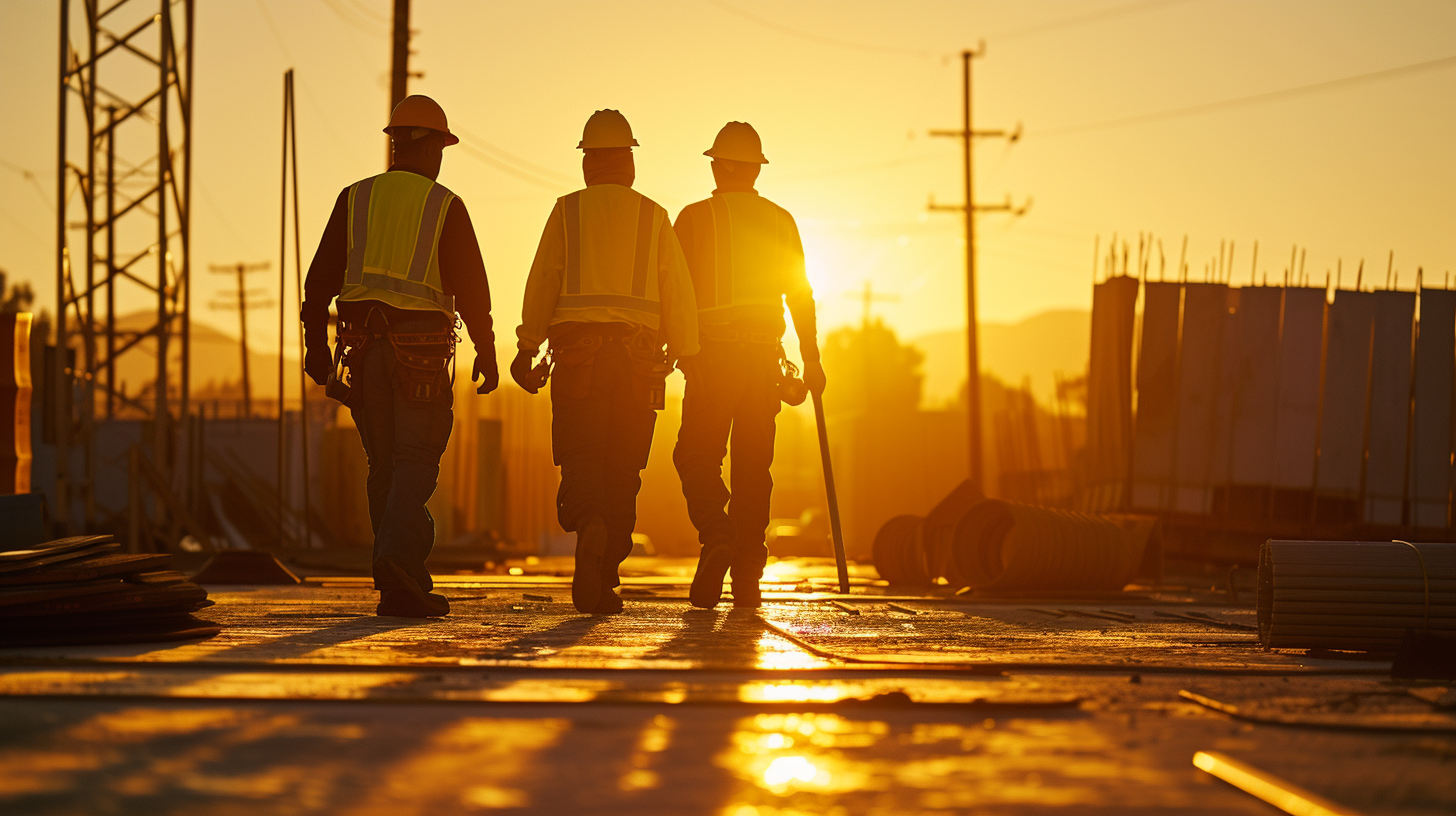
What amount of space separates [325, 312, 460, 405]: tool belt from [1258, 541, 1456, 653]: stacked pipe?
2.85 metres

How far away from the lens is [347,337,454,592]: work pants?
5508 mm

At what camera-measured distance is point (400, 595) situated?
5285mm

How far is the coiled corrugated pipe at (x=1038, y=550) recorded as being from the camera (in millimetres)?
8469

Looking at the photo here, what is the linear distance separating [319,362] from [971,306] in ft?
104

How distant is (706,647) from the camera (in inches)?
158

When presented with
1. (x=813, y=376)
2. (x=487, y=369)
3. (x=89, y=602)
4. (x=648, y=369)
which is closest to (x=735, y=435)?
(x=813, y=376)

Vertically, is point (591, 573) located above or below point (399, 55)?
below

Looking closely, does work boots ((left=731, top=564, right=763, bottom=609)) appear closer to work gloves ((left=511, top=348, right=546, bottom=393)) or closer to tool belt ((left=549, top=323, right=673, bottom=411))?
tool belt ((left=549, top=323, right=673, bottom=411))

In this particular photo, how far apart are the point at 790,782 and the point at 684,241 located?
4.92m

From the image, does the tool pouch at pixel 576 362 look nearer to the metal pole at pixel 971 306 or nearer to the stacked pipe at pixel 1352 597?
the stacked pipe at pixel 1352 597

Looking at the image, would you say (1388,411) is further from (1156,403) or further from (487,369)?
(487,369)

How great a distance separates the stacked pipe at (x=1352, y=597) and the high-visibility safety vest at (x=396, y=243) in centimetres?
301

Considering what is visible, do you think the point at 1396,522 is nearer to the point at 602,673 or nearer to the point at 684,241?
the point at 684,241

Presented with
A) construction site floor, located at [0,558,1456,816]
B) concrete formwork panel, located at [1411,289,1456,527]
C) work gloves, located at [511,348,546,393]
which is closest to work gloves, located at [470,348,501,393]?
work gloves, located at [511,348,546,393]
